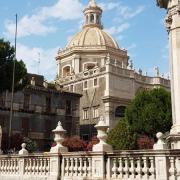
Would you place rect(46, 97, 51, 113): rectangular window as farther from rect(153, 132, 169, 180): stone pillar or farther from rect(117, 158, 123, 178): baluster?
rect(153, 132, 169, 180): stone pillar

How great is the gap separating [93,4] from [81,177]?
67.7 m

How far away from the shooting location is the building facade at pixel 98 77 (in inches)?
2163

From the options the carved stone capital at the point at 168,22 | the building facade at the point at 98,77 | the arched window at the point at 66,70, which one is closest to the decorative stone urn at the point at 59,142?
the carved stone capital at the point at 168,22

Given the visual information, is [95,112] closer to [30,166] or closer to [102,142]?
[30,166]

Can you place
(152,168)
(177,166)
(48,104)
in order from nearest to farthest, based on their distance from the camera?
(177,166) < (152,168) < (48,104)

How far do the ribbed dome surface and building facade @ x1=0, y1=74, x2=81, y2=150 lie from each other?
18.8m

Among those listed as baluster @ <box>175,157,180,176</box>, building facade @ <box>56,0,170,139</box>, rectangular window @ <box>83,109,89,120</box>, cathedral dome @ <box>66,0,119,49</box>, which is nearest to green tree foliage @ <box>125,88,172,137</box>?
building facade @ <box>56,0,170,139</box>

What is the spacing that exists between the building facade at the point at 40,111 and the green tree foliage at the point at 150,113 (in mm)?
10302

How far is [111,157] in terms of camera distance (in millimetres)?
11844

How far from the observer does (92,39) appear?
69.1 m

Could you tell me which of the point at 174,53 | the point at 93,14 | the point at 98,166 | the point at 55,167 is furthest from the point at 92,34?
the point at 98,166

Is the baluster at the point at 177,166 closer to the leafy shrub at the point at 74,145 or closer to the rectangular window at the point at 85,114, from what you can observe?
the leafy shrub at the point at 74,145

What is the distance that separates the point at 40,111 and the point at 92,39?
1002 inches

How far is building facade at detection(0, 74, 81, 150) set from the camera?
148 feet
